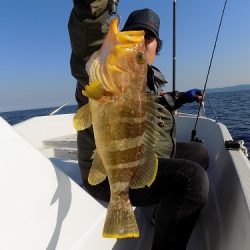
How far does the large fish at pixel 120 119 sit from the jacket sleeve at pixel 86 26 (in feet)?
1.07

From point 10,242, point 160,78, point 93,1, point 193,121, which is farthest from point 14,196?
point 193,121

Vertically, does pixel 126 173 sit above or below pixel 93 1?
below

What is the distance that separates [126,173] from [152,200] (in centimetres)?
67

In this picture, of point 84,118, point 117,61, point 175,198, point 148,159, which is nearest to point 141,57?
point 117,61

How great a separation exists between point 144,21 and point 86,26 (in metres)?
0.92

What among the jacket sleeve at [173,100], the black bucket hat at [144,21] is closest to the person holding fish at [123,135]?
the black bucket hat at [144,21]

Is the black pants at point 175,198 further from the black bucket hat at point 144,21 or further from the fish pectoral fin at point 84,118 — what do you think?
the black bucket hat at point 144,21

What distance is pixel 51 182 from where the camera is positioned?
5.86 ft

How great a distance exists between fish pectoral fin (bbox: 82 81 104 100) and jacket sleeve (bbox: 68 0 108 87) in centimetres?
49

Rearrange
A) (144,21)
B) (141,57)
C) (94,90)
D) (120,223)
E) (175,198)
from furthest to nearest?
1. (144,21)
2. (175,198)
3. (120,223)
4. (141,57)
5. (94,90)

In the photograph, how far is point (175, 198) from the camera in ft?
7.05

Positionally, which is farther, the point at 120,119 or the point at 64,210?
the point at 64,210

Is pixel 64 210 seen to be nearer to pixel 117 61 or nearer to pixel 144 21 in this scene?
pixel 117 61

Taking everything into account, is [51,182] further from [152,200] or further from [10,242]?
[152,200]
